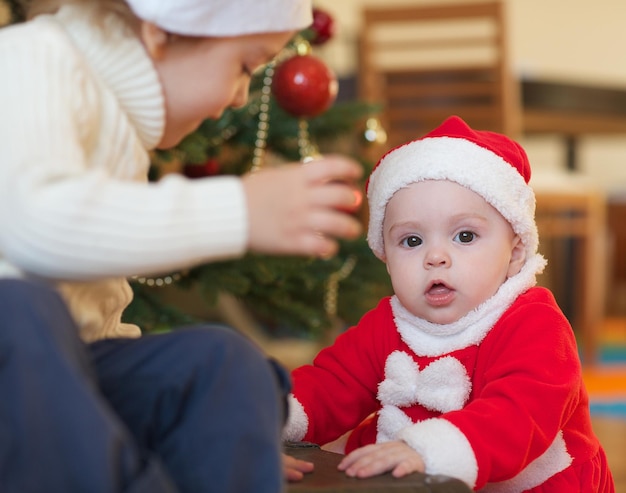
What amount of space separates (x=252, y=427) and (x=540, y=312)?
14.4 inches

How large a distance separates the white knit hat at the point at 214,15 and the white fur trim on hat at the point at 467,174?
0.25 m

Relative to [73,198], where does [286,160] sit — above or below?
below

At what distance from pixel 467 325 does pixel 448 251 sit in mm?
79

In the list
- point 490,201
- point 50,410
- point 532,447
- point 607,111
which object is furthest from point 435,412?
point 607,111

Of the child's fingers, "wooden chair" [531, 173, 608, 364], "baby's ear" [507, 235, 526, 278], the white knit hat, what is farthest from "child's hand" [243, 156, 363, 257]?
"wooden chair" [531, 173, 608, 364]

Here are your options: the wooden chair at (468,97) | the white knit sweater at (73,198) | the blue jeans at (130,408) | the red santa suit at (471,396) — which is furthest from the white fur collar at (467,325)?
the wooden chair at (468,97)

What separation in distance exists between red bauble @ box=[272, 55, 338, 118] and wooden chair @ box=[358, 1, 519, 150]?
1.35 meters

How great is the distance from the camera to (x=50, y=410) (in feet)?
1.90

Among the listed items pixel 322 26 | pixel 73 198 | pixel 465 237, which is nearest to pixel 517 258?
pixel 465 237

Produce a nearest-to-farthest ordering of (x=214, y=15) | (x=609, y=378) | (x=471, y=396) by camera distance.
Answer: (x=214, y=15)
(x=471, y=396)
(x=609, y=378)

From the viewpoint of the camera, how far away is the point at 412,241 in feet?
3.16

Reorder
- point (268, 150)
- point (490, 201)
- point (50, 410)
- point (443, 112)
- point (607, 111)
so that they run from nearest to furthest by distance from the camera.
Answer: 1. point (50, 410)
2. point (490, 201)
3. point (268, 150)
4. point (443, 112)
5. point (607, 111)

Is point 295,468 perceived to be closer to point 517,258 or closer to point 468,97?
point 517,258

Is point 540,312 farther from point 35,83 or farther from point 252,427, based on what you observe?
point 35,83
